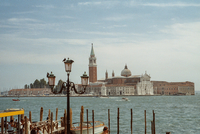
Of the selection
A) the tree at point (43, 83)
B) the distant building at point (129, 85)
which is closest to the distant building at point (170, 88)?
the distant building at point (129, 85)

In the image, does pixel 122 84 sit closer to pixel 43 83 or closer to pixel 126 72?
pixel 126 72

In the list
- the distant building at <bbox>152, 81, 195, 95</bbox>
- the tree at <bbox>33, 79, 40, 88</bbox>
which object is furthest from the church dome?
the tree at <bbox>33, 79, 40, 88</bbox>

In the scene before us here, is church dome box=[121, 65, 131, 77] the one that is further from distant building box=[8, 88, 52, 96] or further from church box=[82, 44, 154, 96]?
distant building box=[8, 88, 52, 96]

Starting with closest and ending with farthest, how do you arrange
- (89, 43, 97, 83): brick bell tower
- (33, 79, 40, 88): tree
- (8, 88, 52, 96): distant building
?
(89, 43, 97, 83): brick bell tower
(33, 79, 40, 88): tree
(8, 88, 52, 96): distant building

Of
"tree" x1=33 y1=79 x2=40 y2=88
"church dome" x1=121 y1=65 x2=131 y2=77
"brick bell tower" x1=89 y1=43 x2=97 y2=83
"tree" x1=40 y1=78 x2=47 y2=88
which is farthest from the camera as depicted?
"tree" x1=33 y1=79 x2=40 y2=88

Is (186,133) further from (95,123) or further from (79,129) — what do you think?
(79,129)

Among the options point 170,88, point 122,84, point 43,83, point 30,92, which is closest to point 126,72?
point 122,84

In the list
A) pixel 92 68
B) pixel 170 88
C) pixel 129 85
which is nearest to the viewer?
pixel 129 85

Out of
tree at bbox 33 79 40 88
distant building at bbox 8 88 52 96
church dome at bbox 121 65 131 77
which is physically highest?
church dome at bbox 121 65 131 77

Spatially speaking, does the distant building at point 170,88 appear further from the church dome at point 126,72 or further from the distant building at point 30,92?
the distant building at point 30,92
